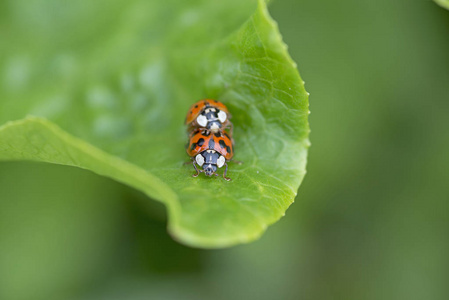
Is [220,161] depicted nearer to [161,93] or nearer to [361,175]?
[161,93]

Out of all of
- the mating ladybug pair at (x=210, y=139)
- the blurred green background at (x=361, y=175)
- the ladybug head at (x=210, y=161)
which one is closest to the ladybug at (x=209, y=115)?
the mating ladybug pair at (x=210, y=139)

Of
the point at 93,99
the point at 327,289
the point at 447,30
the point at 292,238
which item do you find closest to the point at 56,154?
the point at 93,99

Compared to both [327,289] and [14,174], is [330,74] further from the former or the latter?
[14,174]

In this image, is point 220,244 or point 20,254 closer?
point 220,244

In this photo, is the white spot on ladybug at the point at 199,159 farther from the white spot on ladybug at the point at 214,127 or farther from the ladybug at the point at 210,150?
the white spot on ladybug at the point at 214,127

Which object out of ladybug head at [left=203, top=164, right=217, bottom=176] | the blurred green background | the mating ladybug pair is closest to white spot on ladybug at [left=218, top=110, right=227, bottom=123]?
the mating ladybug pair

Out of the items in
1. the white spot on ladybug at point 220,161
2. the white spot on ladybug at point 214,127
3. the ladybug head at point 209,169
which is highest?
the white spot on ladybug at point 214,127

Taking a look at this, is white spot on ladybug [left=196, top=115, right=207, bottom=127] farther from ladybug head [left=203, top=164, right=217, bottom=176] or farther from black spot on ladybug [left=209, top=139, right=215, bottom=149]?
ladybug head [left=203, top=164, right=217, bottom=176]
